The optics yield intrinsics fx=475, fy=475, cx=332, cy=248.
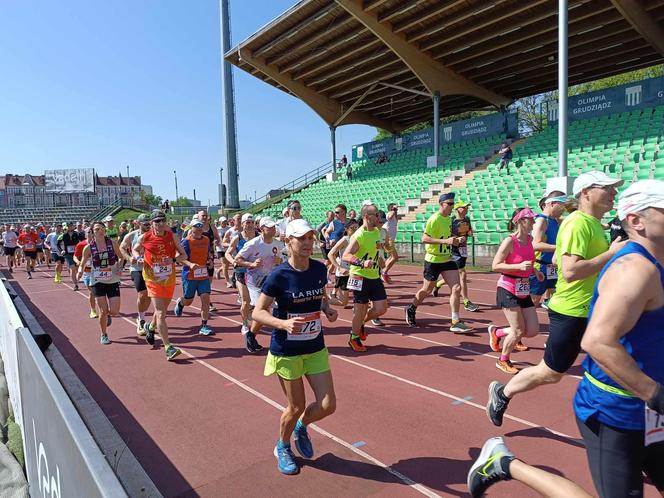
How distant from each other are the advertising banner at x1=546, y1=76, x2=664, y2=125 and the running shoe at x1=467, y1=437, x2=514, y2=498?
2299cm

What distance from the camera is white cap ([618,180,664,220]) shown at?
1.95m

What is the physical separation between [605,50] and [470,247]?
16.4 meters

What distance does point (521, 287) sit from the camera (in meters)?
5.32

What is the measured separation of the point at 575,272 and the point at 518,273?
1859 mm

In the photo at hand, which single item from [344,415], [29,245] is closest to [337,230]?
[344,415]

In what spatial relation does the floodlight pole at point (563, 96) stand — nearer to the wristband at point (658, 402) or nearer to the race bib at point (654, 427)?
the race bib at point (654, 427)

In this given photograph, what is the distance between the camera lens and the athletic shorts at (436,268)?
761 cm

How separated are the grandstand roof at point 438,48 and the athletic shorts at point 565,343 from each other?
2037cm

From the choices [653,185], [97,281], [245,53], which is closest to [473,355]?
[653,185]

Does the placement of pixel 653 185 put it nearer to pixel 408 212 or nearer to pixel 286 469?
pixel 286 469

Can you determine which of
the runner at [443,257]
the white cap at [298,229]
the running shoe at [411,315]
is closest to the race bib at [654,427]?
the white cap at [298,229]

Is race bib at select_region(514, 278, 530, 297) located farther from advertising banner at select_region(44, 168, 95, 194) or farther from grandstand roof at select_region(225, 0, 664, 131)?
advertising banner at select_region(44, 168, 95, 194)

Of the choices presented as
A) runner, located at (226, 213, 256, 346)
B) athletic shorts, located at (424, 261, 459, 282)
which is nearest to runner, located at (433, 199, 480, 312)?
athletic shorts, located at (424, 261, 459, 282)

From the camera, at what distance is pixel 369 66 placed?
29594 millimetres
